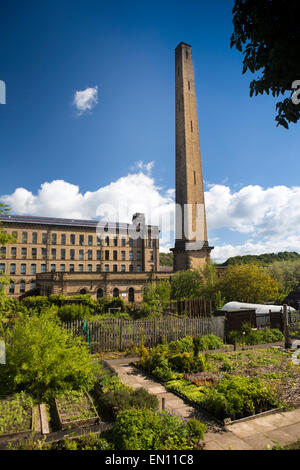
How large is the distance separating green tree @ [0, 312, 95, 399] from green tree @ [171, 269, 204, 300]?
26203mm

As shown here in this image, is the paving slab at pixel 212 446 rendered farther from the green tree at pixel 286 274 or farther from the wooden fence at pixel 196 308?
the green tree at pixel 286 274

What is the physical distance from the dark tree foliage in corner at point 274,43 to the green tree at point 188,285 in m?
29.9

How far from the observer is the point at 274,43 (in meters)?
4.80

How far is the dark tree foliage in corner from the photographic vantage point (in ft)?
14.7

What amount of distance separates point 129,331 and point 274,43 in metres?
13.9

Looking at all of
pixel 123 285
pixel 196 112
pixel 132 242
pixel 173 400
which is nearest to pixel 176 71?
pixel 196 112

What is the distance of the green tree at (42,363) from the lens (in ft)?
25.9

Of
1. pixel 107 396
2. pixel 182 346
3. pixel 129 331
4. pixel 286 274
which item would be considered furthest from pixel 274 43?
pixel 286 274

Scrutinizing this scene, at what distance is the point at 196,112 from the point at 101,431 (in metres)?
40.8

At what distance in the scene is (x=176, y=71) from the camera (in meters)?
40.2

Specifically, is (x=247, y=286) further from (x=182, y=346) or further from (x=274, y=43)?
(x=274, y=43)

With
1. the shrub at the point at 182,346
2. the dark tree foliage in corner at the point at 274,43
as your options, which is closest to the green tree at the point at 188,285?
the shrub at the point at 182,346

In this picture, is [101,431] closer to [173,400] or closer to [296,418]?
[173,400]

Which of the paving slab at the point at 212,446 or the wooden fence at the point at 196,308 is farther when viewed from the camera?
the wooden fence at the point at 196,308
